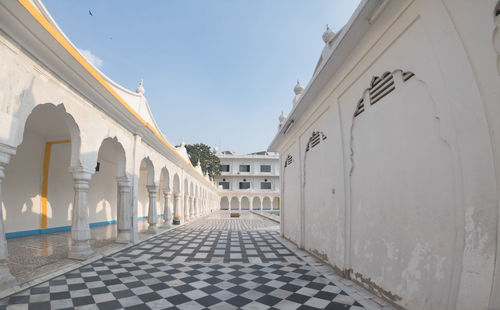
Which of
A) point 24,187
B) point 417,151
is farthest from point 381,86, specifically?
point 24,187

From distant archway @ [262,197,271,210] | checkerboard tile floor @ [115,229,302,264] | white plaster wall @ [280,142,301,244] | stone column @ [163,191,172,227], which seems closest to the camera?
checkerboard tile floor @ [115,229,302,264]

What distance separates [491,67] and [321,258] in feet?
15.2

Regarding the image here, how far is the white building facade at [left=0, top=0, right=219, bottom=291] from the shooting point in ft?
11.1

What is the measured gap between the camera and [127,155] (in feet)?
23.0

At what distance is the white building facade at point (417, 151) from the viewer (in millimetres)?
1867

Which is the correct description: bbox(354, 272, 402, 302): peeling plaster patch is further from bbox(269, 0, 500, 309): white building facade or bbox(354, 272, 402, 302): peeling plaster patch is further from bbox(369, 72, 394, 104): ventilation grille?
bbox(369, 72, 394, 104): ventilation grille

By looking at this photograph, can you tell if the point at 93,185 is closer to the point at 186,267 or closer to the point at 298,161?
the point at 186,267

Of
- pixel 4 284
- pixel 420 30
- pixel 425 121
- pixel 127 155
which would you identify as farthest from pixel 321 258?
pixel 127 155

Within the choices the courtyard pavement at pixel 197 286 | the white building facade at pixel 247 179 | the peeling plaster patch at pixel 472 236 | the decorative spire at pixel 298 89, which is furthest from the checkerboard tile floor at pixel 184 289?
the white building facade at pixel 247 179

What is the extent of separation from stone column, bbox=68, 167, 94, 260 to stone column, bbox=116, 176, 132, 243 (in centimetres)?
163

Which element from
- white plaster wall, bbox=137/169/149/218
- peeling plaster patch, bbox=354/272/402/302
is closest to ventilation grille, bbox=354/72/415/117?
peeling plaster patch, bbox=354/272/402/302

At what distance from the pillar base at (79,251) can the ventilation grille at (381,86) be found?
6285mm

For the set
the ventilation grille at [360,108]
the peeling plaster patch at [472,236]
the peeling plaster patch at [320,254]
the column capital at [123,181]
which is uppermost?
the ventilation grille at [360,108]

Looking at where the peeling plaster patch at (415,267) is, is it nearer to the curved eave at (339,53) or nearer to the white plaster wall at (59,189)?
the curved eave at (339,53)
